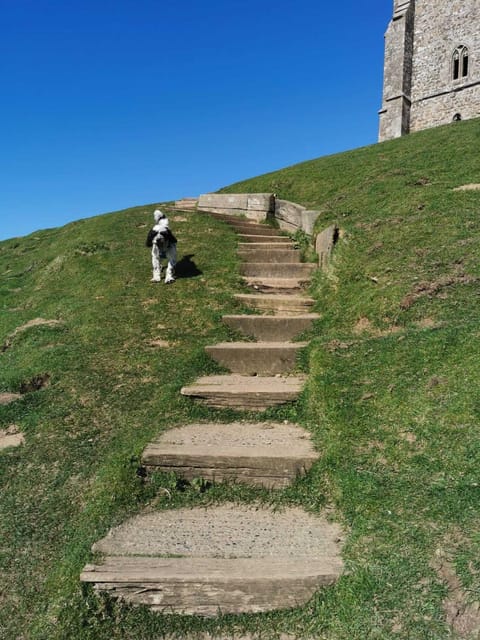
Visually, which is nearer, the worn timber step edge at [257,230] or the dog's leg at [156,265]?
the dog's leg at [156,265]

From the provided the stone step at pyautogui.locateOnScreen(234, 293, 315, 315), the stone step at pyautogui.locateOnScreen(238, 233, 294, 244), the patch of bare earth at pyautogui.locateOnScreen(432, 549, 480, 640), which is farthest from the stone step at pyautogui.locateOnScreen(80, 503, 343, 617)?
the stone step at pyautogui.locateOnScreen(238, 233, 294, 244)

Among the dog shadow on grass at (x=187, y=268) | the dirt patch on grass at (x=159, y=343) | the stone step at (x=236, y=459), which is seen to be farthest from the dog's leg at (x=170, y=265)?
the stone step at (x=236, y=459)

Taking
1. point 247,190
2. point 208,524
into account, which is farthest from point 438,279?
point 247,190

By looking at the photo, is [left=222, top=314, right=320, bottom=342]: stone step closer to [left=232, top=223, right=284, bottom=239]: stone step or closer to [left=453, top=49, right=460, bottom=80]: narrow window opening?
[left=232, top=223, right=284, bottom=239]: stone step

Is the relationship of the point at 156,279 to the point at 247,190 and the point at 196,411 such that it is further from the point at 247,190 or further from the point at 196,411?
the point at 247,190

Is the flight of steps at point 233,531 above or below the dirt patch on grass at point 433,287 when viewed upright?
below

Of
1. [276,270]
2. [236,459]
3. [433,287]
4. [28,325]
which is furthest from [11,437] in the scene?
[276,270]

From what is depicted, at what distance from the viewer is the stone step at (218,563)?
303cm

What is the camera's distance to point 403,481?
3.50 m

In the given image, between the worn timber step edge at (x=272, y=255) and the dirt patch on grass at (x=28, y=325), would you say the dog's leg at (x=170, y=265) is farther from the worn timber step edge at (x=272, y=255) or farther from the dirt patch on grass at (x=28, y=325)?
the dirt patch on grass at (x=28, y=325)

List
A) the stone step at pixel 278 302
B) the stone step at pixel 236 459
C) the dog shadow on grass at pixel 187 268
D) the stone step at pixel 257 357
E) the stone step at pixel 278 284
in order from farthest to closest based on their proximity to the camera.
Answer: the dog shadow on grass at pixel 187 268
the stone step at pixel 278 284
the stone step at pixel 278 302
the stone step at pixel 257 357
the stone step at pixel 236 459

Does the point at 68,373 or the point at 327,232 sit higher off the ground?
the point at 327,232

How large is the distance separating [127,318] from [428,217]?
16.2 ft

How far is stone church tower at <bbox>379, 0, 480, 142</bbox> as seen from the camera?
94.9ft
